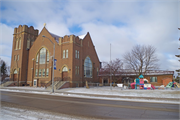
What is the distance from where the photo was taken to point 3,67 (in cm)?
8275

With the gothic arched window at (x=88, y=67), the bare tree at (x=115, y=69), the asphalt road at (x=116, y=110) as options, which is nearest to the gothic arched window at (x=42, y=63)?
the gothic arched window at (x=88, y=67)

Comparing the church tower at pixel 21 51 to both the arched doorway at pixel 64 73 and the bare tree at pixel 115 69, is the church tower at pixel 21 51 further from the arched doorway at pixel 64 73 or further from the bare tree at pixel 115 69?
the bare tree at pixel 115 69

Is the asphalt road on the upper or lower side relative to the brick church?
lower

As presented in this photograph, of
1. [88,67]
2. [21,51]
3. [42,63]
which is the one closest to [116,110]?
[88,67]

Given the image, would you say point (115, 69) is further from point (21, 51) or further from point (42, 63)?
point (21, 51)

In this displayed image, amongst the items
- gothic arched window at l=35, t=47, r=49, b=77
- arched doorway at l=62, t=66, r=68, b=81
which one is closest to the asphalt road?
arched doorway at l=62, t=66, r=68, b=81

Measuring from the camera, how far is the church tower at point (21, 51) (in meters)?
43.1

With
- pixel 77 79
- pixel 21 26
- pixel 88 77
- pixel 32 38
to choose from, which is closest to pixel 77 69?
pixel 77 79

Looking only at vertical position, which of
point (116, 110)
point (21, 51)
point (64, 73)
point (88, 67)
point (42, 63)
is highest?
point (21, 51)

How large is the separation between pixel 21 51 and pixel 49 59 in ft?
41.9

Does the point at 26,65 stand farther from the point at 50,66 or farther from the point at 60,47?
the point at 60,47

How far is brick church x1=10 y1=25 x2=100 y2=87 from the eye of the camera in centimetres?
3416

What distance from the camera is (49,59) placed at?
124ft

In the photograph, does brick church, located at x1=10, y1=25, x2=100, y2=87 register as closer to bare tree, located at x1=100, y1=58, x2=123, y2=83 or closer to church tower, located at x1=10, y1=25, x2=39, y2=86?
church tower, located at x1=10, y1=25, x2=39, y2=86
